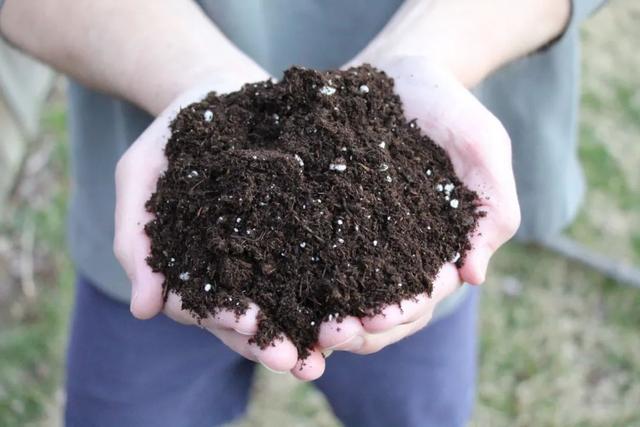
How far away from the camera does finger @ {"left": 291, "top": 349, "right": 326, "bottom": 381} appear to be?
3.06 ft

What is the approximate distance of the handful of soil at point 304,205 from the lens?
92 centimetres

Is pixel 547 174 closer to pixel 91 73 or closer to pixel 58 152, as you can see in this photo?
pixel 91 73

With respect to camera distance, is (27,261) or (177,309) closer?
(177,309)

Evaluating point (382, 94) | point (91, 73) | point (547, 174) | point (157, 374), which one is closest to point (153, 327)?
point (157, 374)

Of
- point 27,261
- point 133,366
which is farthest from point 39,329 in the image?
point 133,366

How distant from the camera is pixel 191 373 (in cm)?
141

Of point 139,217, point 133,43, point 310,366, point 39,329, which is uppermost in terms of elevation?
point 133,43

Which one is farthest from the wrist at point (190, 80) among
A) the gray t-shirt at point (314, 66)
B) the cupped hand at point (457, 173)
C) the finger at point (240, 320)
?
the finger at point (240, 320)

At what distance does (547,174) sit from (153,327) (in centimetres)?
95

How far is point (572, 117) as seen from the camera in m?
1.47

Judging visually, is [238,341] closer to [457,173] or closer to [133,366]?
[457,173]

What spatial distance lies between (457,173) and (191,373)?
74 centimetres

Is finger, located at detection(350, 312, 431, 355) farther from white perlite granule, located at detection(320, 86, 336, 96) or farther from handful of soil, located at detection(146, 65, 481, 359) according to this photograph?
white perlite granule, located at detection(320, 86, 336, 96)

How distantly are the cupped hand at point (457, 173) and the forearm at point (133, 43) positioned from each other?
0.98 feet
